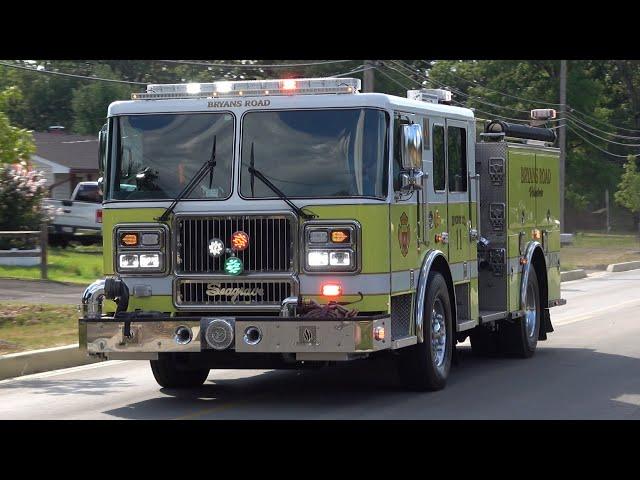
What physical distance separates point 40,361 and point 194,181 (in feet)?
13.4

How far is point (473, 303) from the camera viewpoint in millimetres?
13281

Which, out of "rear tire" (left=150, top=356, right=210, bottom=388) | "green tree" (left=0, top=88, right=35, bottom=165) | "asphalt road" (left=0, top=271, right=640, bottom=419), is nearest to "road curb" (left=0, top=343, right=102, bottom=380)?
"asphalt road" (left=0, top=271, right=640, bottom=419)

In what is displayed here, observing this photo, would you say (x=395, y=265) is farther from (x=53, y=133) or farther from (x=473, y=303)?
(x=53, y=133)

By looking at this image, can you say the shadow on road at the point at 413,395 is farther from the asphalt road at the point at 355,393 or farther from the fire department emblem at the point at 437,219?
the fire department emblem at the point at 437,219

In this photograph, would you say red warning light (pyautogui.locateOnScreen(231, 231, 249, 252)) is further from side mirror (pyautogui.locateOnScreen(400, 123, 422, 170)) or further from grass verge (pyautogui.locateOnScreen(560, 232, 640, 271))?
grass verge (pyautogui.locateOnScreen(560, 232, 640, 271))

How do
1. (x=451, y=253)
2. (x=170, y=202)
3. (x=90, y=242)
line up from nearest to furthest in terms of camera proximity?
(x=170, y=202) < (x=451, y=253) < (x=90, y=242)

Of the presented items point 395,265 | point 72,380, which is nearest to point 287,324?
point 395,265

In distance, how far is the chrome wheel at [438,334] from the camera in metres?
12.0

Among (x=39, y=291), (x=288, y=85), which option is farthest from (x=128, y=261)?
(x=39, y=291)

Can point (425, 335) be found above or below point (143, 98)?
below

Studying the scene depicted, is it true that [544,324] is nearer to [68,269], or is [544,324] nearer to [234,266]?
[234,266]

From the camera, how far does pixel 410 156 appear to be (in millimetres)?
11008

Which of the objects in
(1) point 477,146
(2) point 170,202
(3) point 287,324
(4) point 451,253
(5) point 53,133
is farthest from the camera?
(5) point 53,133

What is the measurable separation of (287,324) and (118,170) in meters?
2.23
